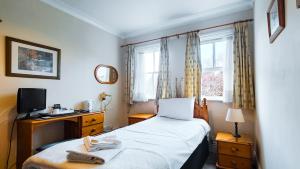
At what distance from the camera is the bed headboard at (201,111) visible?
2.98 metres

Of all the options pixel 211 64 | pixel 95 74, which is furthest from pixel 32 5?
pixel 211 64

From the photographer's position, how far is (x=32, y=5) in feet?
7.97

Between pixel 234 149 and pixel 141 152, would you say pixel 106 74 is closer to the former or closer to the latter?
pixel 141 152

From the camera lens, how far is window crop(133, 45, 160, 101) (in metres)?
3.78

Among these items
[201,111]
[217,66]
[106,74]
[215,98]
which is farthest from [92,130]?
[217,66]

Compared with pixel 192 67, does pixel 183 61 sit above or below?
above

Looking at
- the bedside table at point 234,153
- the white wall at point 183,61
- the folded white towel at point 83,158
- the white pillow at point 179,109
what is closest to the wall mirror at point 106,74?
the white wall at point 183,61

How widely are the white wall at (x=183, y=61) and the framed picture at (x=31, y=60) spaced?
199cm

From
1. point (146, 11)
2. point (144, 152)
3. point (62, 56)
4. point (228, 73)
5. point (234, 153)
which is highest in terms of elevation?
point (146, 11)

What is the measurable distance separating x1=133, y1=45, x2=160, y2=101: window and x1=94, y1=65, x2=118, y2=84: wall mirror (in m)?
0.55

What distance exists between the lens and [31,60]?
240 centimetres

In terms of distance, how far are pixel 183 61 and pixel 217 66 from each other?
0.68 meters

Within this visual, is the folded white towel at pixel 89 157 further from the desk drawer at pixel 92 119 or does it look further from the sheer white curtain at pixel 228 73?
the sheer white curtain at pixel 228 73

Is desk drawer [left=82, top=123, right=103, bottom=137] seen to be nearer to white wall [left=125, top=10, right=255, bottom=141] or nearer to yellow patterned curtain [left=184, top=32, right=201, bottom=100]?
white wall [left=125, top=10, right=255, bottom=141]
